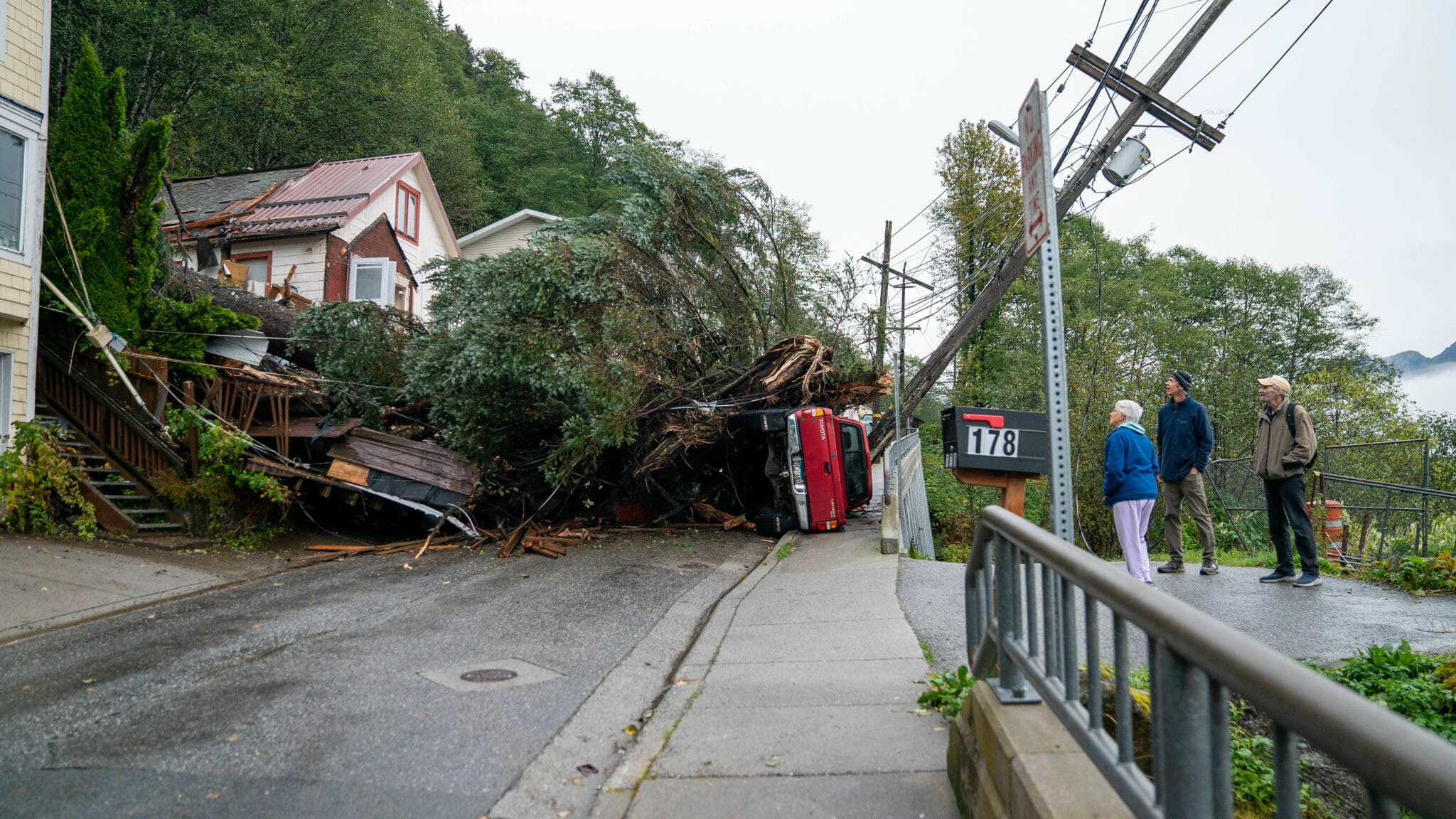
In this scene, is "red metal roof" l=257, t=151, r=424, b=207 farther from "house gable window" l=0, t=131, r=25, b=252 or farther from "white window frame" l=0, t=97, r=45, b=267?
"house gable window" l=0, t=131, r=25, b=252

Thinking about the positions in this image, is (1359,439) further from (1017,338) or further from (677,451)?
(677,451)

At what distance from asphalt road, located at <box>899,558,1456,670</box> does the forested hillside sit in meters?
9.11

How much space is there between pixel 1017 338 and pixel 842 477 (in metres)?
27.3

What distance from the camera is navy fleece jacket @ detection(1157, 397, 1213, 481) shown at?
7.48 metres

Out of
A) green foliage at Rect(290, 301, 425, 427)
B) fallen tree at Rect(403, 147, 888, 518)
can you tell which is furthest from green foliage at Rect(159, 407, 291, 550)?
fallen tree at Rect(403, 147, 888, 518)

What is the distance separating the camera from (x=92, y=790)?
3.62 meters

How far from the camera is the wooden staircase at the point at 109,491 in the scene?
1034 centimetres

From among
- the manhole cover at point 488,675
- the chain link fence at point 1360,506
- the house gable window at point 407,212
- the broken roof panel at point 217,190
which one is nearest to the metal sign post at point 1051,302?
the manhole cover at point 488,675

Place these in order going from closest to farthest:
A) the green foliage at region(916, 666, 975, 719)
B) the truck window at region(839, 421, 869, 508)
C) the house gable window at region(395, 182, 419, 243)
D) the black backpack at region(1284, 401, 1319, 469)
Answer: the green foliage at region(916, 666, 975, 719) → the black backpack at region(1284, 401, 1319, 469) → the truck window at region(839, 421, 869, 508) → the house gable window at region(395, 182, 419, 243)

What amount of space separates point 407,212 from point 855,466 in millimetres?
21866

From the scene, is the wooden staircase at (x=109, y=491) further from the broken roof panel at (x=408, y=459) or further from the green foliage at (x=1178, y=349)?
the green foliage at (x=1178, y=349)

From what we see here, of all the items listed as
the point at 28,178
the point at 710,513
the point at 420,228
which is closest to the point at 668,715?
the point at 710,513

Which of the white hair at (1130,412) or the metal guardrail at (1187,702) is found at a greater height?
the white hair at (1130,412)

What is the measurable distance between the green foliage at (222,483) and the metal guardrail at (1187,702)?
10.6 m
